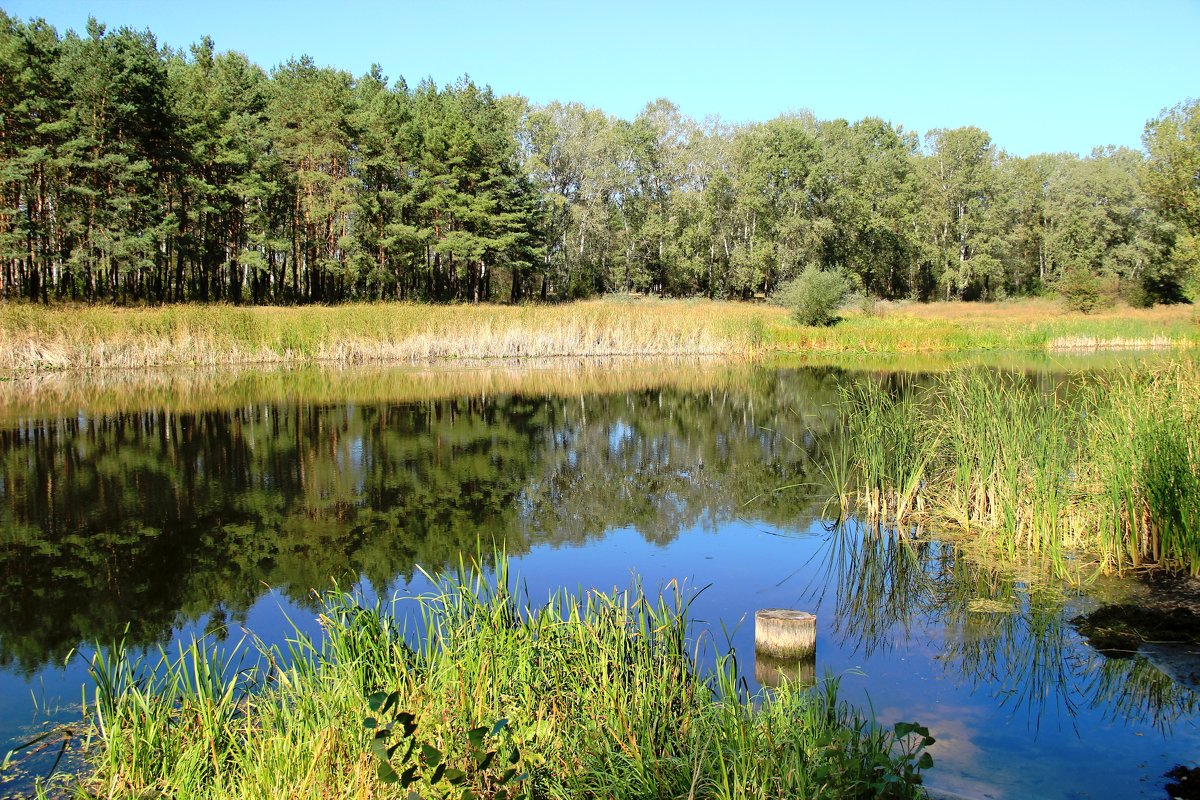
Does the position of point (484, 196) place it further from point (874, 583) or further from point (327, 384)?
point (874, 583)

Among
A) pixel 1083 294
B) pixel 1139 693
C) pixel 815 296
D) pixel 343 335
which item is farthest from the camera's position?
pixel 1083 294

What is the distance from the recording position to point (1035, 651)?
15.7ft

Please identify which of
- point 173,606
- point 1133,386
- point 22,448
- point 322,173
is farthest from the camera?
point 322,173

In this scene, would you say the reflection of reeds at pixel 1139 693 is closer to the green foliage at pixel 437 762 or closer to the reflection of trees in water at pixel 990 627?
the reflection of trees in water at pixel 990 627

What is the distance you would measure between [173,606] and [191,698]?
257cm

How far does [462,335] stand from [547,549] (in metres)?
17.9

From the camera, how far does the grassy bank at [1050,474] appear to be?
574 cm

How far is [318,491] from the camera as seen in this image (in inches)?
374

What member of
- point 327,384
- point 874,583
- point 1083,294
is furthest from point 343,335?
point 1083,294

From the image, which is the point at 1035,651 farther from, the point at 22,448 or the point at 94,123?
the point at 94,123

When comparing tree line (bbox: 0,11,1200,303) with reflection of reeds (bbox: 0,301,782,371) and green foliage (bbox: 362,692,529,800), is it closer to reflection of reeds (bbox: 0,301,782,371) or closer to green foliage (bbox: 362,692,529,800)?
reflection of reeds (bbox: 0,301,782,371)

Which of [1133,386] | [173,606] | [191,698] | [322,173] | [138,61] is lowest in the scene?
[173,606]

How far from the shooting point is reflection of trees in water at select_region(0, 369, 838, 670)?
6.34 metres

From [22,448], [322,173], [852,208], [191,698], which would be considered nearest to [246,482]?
[22,448]
